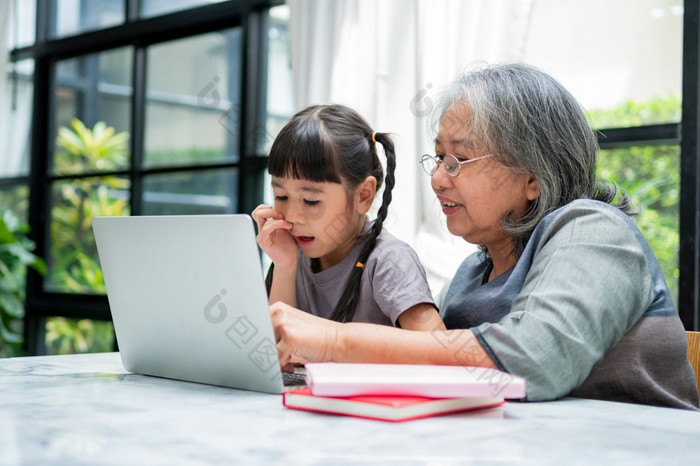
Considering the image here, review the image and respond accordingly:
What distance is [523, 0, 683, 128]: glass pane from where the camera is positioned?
2271 millimetres

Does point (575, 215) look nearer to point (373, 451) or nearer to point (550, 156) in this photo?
point (550, 156)

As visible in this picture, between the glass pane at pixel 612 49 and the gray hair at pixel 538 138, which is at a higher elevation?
the glass pane at pixel 612 49

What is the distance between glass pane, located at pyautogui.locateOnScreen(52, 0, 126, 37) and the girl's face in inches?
110

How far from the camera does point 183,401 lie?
3.01 feet

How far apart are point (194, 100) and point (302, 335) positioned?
2.82 m

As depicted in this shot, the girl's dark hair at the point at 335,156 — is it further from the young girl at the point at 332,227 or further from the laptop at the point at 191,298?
the laptop at the point at 191,298

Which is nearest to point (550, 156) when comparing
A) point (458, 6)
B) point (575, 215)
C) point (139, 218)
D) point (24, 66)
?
point (575, 215)

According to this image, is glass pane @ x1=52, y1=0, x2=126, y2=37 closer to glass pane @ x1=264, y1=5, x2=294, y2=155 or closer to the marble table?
glass pane @ x1=264, y1=5, x2=294, y2=155

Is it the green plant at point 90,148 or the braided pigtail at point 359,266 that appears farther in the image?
the green plant at point 90,148

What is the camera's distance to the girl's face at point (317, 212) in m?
1.55

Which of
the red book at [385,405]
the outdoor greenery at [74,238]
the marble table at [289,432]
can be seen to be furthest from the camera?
the outdoor greenery at [74,238]

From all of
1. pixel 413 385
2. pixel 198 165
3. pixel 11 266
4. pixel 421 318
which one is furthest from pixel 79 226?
pixel 413 385

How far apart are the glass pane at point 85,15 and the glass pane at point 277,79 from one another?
1.05 meters

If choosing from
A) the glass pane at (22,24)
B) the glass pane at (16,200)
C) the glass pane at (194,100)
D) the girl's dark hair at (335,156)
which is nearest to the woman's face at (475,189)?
the girl's dark hair at (335,156)
